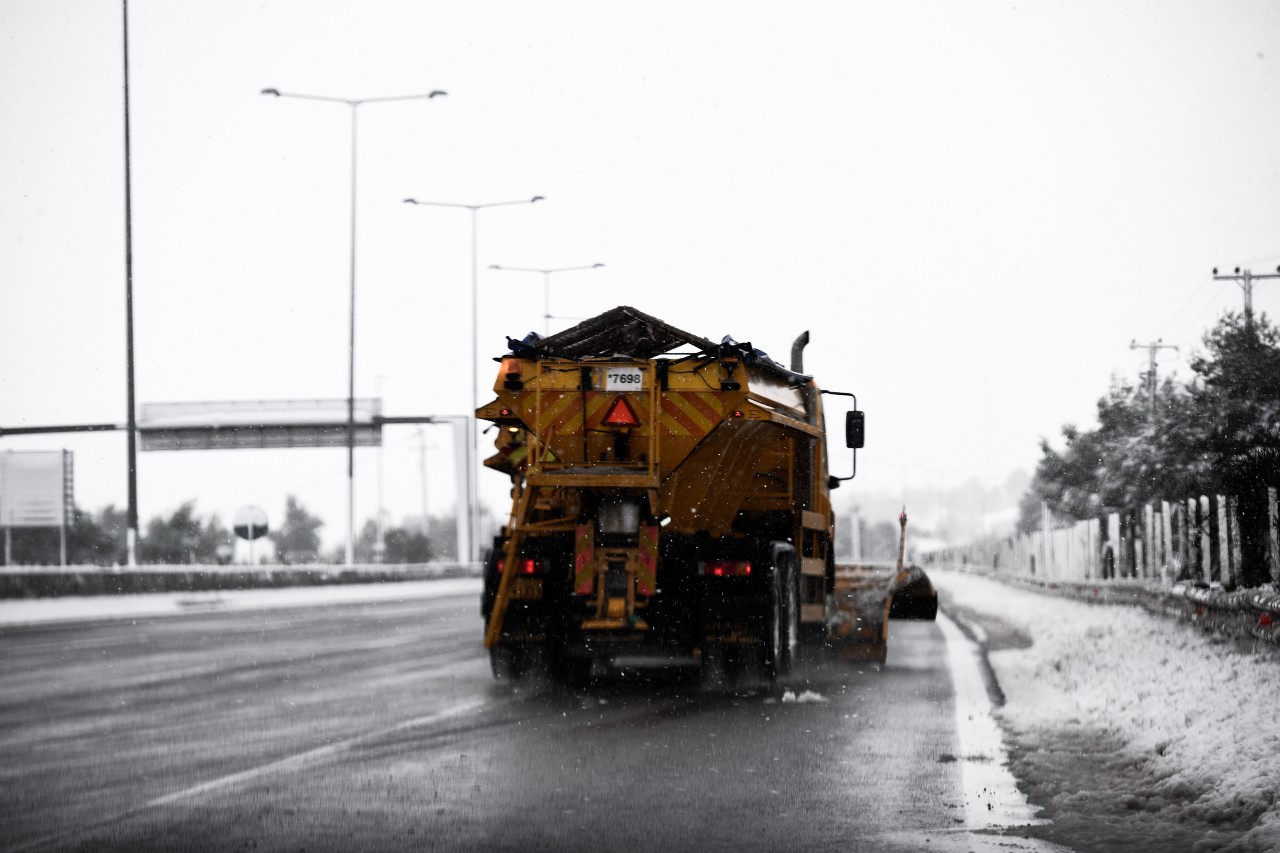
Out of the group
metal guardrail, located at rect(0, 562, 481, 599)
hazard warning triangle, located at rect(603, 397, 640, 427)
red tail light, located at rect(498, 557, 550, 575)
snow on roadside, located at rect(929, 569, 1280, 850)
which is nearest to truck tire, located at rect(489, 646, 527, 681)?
red tail light, located at rect(498, 557, 550, 575)

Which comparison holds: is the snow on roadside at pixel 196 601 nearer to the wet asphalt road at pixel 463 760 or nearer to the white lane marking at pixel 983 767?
the wet asphalt road at pixel 463 760

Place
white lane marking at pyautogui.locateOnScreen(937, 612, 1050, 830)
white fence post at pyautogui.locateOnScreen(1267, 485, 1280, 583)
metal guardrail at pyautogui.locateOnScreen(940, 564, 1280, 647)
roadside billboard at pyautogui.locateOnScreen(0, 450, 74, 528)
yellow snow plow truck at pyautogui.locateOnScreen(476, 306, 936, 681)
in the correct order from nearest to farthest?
1. white lane marking at pyautogui.locateOnScreen(937, 612, 1050, 830)
2. metal guardrail at pyautogui.locateOnScreen(940, 564, 1280, 647)
3. yellow snow plow truck at pyautogui.locateOnScreen(476, 306, 936, 681)
4. white fence post at pyautogui.locateOnScreen(1267, 485, 1280, 583)
5. roadside billboard at pyautogui.locateOnScreen(0, 450, 74, 528)

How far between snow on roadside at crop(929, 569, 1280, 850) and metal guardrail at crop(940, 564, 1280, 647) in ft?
0.46

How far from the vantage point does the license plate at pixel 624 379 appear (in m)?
13.9

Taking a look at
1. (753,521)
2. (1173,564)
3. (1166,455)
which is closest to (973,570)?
(1166,455)

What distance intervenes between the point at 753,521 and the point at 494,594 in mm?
2448

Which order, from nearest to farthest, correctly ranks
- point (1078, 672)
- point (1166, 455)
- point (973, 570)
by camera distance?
1. point (1078, 672)
2. point (1166, 455)
3. point (973, 570)

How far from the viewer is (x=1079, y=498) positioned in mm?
49969

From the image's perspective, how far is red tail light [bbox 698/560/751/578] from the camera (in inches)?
548

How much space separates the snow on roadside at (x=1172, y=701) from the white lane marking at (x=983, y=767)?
260 millimetres

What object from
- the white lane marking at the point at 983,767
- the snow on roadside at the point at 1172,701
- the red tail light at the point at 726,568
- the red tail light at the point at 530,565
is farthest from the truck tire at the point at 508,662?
the snow on roadside at the point at 1172,701

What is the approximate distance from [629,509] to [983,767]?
5246 mm

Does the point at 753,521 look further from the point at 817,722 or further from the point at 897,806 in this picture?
the point at 897,806

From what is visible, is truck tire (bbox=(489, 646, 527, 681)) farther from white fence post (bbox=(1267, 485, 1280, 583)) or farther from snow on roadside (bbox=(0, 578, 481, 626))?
snow on roadside (bbox=(0, 578, 481, 626))
